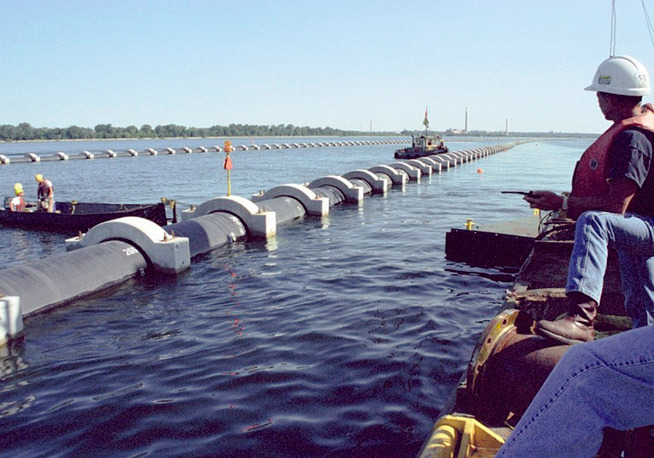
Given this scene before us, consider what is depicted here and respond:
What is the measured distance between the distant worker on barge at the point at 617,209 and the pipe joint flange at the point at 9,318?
28.4 feet

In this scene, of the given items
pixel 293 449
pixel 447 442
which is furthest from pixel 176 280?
pixel 447 442

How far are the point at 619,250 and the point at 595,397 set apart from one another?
105 inches

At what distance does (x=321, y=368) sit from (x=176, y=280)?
6563 mm

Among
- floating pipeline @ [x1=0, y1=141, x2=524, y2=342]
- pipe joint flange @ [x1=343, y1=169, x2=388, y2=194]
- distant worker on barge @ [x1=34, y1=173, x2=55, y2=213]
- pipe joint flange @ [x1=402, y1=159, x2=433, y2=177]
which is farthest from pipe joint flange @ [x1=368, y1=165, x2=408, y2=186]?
distant worker on barge @ [x1=34, y1=173, x2=55, y2=213]

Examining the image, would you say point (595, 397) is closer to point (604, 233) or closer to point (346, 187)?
point (604, 233)

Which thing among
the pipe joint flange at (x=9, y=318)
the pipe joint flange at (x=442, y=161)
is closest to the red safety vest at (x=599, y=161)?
the pipe joint flange at (x=9, y=318)

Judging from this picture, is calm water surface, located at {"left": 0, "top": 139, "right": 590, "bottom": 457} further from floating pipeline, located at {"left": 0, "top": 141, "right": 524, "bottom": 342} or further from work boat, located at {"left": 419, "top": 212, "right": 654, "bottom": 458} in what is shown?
work boat, located at {"left": 419, "top": 212, "right": 654, "bottom": 458}

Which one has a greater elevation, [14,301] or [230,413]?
[14,301]

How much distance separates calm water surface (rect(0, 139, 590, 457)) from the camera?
616cm

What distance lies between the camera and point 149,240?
13.7 m

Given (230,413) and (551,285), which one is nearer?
(230,413)

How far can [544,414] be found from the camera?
213 cm

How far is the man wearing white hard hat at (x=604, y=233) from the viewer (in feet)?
6.92

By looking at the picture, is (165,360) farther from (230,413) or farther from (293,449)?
Answer: (293,449)
